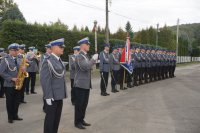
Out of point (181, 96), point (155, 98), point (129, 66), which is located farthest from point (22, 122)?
point (129, 66)

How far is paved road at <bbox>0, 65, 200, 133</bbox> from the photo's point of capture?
7.72 metres

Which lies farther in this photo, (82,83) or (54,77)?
(82,83)

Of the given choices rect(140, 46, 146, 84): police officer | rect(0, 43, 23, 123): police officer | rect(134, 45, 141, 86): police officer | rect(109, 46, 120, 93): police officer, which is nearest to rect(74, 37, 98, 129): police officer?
rect(0, 43, 23, 123): police officer

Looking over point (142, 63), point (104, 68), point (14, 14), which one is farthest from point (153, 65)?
point (14, 14)

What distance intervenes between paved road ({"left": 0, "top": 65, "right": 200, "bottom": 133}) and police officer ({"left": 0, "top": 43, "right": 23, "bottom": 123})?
1.19 ft

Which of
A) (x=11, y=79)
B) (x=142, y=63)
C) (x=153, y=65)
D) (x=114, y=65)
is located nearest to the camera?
(x=11, y=79)

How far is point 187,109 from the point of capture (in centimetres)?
1050

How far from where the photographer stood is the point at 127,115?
9.34 m

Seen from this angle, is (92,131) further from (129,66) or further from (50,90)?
(129,66)

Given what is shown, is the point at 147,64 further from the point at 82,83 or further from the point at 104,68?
the point at 82,83

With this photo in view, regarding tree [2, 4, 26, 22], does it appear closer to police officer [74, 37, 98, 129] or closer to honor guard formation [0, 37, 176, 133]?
honor guard formation [0, 37, 176, 133]

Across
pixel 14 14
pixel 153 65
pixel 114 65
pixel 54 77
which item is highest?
pixel 14 14

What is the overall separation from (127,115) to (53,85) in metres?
3.75

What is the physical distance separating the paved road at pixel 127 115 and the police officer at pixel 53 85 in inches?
57.5
